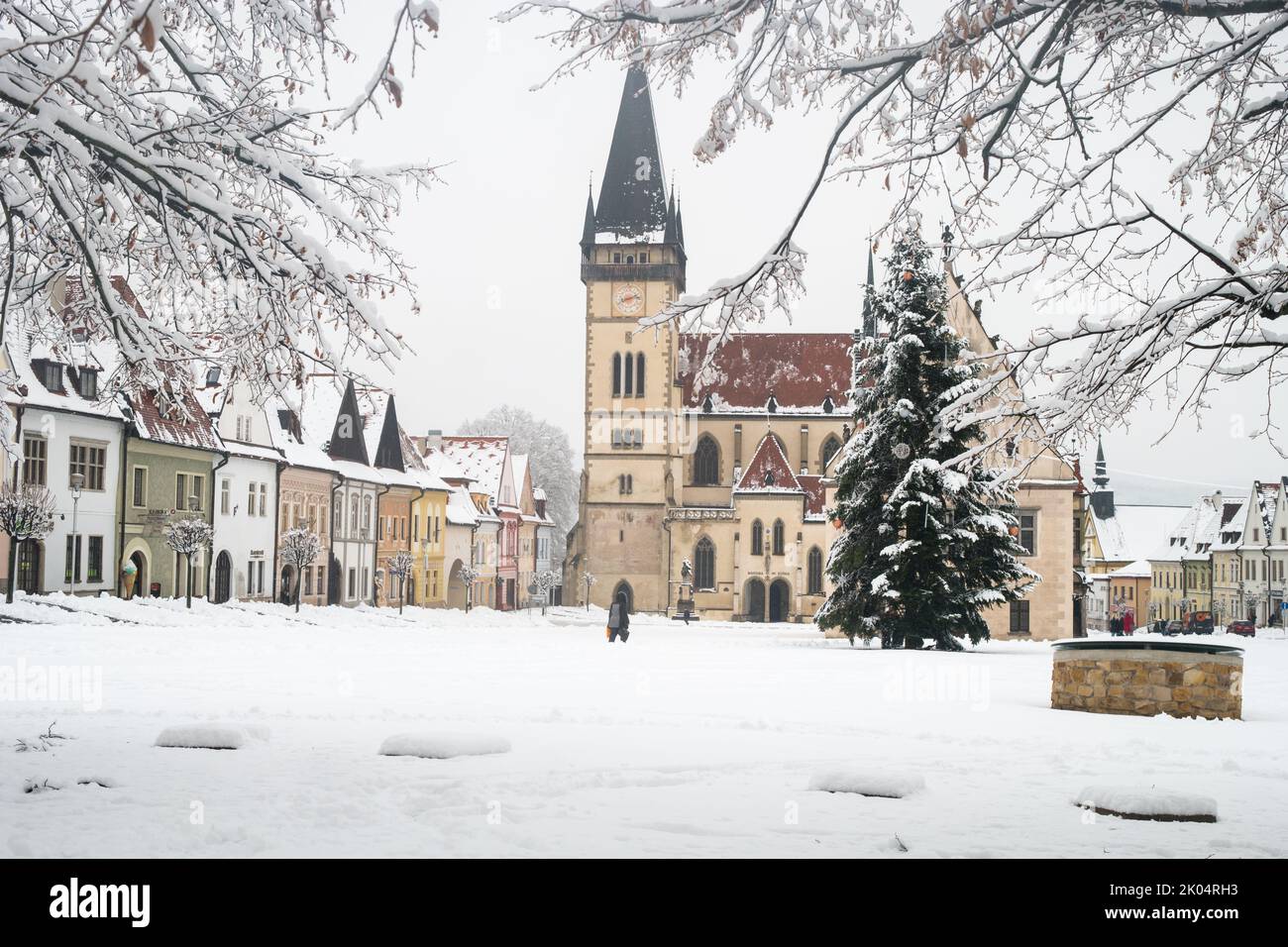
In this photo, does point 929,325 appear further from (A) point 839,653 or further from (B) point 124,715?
(B) point 124,715

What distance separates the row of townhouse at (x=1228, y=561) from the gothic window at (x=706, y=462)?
3443cm

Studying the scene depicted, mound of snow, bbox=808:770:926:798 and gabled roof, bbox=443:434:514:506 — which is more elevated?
gabled roof, bbox=443:434:514:506

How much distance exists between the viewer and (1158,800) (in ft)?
26.8

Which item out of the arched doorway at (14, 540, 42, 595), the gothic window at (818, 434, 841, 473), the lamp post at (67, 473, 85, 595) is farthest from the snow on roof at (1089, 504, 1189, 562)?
the arched doorway at (14, 540, 42, 595)

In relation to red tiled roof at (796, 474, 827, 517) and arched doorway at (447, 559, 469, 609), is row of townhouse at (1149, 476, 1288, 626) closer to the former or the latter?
red tiled roof at (796, 474, 827, 517)

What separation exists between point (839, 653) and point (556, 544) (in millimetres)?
82817

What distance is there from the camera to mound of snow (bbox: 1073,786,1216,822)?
8.08 m

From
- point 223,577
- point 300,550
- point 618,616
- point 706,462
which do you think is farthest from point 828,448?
point 618,616

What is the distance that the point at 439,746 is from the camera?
9.95m

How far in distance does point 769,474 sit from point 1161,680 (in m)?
64.5

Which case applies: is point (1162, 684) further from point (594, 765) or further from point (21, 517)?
point (21, 517)

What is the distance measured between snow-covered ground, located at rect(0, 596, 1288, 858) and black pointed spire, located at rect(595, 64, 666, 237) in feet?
221

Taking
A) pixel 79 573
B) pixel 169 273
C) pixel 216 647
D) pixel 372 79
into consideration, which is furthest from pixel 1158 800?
pixel 79 573

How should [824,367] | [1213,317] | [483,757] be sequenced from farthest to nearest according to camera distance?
[824,367]
[483,757]
[1213,317]
